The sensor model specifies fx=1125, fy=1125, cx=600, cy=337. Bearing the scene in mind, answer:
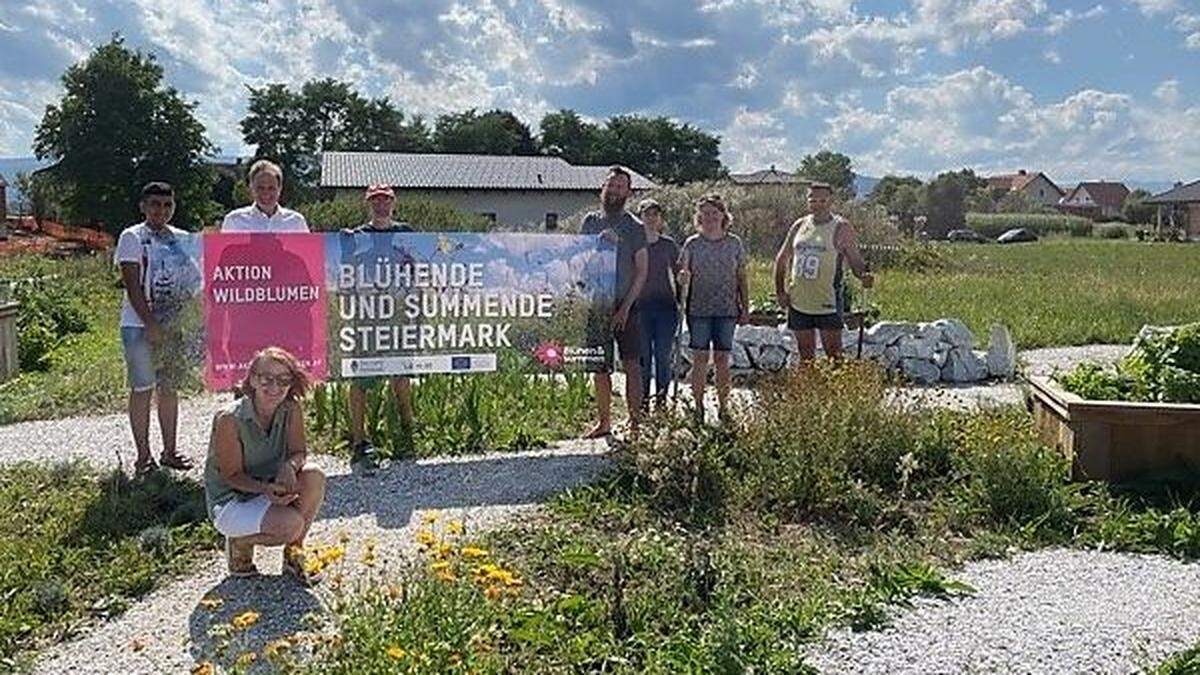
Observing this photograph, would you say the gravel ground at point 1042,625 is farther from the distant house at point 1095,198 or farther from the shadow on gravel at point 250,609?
the distant house at point 1095,198

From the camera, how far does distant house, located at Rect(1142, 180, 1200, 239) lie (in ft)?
243

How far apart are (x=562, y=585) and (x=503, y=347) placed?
11.6ft

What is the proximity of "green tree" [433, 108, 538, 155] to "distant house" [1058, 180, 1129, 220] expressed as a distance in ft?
206

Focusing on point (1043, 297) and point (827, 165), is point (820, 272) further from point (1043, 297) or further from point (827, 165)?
point (827, 165)

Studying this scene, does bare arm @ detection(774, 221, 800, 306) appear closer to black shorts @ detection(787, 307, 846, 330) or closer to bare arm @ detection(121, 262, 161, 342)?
black shorts @ detection(787, 307, 846, 330)

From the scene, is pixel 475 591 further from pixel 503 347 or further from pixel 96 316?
pixel 96 316

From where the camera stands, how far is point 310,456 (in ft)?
25.8

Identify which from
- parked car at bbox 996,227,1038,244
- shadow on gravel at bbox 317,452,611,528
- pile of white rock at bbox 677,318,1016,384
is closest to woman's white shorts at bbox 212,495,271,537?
shadow on gravel at bbox 317,452,611,528

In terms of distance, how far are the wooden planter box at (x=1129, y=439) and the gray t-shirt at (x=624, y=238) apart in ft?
9.97

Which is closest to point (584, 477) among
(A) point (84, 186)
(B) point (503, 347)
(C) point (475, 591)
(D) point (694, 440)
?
(D) point (694, 440)

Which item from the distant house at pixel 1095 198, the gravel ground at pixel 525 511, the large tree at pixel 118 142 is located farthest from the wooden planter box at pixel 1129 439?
the distant house at pixel 1095 198

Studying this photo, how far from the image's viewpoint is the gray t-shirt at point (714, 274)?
816cm

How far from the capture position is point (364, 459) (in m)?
7.55

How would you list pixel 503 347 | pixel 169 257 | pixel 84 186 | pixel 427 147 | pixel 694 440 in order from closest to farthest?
pixel 694 440, pixel 169 257, pixel 503 347, pixel 84 186, pixel 427 147
